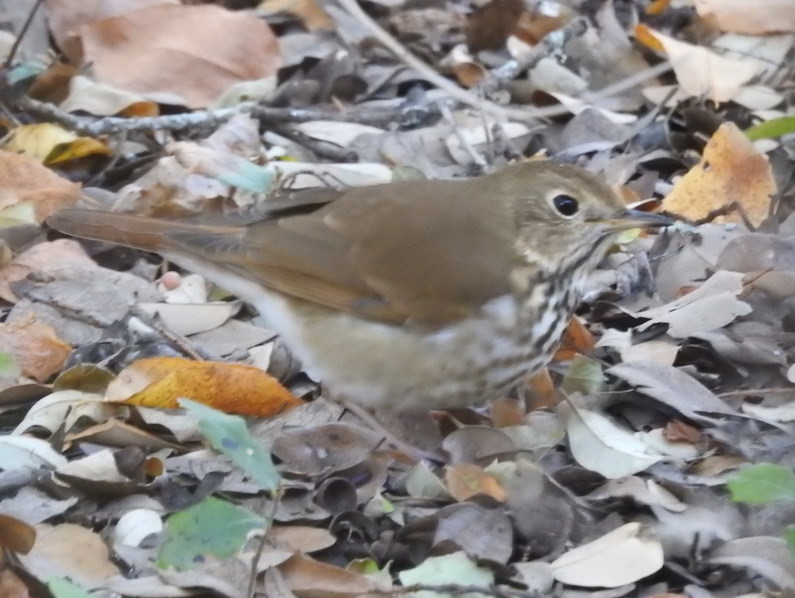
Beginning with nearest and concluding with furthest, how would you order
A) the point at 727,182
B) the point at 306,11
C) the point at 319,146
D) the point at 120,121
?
the point at 727,182 < the point at 120,121 < the point at 319,146 < the point at 306,11

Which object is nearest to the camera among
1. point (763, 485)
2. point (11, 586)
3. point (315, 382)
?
point (763, 485)

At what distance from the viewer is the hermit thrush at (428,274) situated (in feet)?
12.1

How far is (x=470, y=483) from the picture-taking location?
343cm

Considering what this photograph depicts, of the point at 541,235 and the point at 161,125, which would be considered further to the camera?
the point at 161,125

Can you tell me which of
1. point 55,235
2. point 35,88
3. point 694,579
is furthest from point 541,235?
point 35,88

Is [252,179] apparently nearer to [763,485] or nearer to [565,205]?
[565,205]

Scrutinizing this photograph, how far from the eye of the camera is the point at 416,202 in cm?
390

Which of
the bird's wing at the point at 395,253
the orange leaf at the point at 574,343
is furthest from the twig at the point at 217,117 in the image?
the orange leaf at the point at 574,343

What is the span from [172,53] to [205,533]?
3303 millimetres

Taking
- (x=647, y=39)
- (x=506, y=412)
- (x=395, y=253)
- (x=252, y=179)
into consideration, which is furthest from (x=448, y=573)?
(x=647, y=39)

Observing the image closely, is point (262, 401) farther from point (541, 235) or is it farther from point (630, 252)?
point (630, 252)

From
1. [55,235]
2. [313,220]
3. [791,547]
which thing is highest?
[791,547]

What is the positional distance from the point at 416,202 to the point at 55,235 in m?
1.49

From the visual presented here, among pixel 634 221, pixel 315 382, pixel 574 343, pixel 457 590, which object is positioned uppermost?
pixel 634 221
